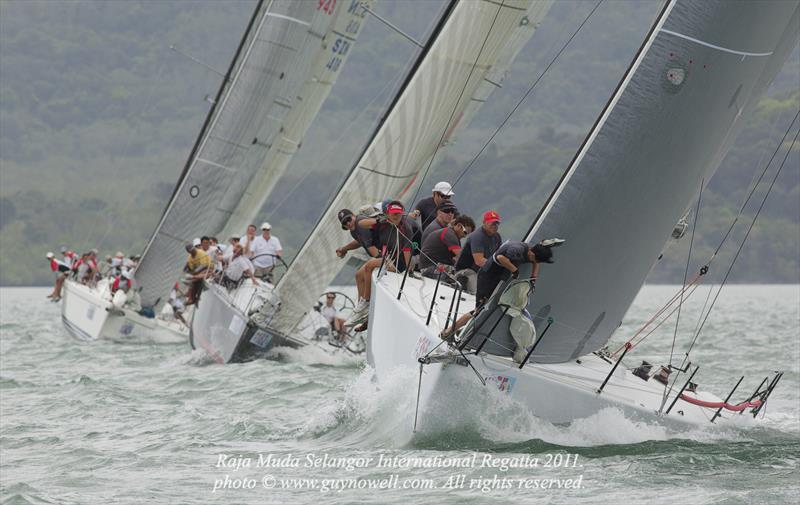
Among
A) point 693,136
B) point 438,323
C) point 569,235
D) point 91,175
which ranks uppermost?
point 693,136

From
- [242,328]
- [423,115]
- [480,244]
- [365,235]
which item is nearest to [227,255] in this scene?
[242,328]

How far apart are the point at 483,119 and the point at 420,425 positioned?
107108 millimetres

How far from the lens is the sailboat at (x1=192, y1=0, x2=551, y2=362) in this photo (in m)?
10.9

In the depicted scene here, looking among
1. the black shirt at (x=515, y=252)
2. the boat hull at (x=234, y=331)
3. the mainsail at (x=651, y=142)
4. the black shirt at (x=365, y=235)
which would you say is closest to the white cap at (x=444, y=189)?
the black shirt at (x=365, y=235)

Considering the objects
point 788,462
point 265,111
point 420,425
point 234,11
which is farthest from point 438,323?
point 234,11

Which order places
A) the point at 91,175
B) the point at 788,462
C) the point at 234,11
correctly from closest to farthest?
the point at 788,462 → the point at 91,175 → the point at 234,11

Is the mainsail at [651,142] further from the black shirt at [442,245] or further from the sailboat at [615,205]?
the black shirt at [442,245]

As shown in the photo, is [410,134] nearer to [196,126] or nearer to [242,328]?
[242,328]

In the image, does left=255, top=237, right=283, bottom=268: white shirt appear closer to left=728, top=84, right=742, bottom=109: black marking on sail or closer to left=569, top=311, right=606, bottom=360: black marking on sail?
left=569, top=311, right=606, bottom=360: black marking on sail

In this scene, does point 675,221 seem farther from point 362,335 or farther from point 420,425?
point 362,335

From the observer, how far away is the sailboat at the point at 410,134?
35.9 ft

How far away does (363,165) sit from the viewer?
11266 millimetres

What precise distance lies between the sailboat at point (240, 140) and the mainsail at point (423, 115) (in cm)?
406

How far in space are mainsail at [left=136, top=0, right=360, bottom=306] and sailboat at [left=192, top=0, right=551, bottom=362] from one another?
12.7ft
